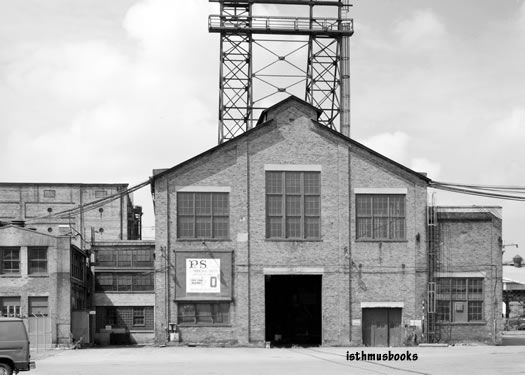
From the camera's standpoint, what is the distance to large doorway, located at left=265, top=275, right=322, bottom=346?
59219mm

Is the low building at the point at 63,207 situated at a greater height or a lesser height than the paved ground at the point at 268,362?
greater

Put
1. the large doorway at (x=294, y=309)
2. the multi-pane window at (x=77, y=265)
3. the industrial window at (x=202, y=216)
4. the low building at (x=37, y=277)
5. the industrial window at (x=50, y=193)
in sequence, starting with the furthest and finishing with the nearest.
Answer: the industrial window at (x=50, y=193) → the large doorway at (x=294, y=309) → the multi-pane window at (x=77, y=265) → the industrial window at (x=202, y=216) → the low building at (x=37, y=277)

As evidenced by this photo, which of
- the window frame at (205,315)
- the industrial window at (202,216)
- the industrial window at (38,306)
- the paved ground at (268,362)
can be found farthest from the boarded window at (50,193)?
the paved ground at (268,362)

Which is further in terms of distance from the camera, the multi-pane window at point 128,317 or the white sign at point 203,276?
the multi-pane window at point 128,317

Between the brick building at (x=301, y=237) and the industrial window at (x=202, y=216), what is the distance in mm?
55

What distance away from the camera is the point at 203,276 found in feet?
171

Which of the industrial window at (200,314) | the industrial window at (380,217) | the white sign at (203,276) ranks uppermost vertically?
the industrial window at (380,217)

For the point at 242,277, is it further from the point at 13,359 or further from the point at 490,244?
the point at 13,359

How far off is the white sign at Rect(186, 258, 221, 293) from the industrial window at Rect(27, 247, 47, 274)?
776 cm

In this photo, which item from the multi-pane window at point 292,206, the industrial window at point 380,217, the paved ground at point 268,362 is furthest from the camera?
the industrial window at point 380,217

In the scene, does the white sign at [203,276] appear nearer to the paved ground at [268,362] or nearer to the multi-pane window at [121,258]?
the paved ground at [268,362]

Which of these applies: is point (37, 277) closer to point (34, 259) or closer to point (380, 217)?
point (34, 259)

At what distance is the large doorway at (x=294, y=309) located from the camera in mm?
59219

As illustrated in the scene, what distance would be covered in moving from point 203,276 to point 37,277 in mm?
8921
